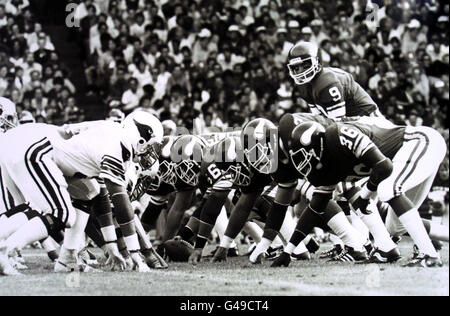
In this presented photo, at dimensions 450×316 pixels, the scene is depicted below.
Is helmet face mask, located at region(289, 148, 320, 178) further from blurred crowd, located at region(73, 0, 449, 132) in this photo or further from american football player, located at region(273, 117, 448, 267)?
blurred crowd, located at region(73, 0, 449, 132)

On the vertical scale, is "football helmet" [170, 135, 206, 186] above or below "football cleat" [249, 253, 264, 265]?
above

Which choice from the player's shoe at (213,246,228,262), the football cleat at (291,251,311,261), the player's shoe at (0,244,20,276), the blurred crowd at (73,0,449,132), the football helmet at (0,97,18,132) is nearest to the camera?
the player's shoe at (0,244,20,276)

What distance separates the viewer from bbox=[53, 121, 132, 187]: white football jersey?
724cm

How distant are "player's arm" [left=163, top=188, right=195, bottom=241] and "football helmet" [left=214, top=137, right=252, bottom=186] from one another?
84 cm

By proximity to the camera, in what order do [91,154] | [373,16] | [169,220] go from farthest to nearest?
1. [373,16]
2. [169,220]
3. [91,154]

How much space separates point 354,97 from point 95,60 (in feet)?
26.5

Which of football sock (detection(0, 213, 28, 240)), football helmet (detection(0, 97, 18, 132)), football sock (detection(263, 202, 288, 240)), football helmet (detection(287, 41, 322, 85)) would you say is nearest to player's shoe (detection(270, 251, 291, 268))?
football sock (detection(263, 202, 288, 240))

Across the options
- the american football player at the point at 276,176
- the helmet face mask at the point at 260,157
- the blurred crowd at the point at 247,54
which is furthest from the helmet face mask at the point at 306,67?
the blurred crowd at the point at 247,54

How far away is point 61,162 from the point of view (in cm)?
772
